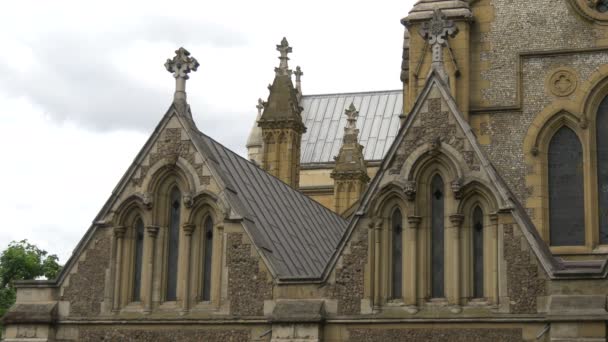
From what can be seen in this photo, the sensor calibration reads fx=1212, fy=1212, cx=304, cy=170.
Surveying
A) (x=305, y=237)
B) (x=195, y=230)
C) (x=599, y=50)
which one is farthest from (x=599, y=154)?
(x=195, y=230)

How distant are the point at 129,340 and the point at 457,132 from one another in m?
7.33

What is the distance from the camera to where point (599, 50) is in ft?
84.1

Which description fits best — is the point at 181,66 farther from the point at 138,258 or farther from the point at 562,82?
the point at 562,82

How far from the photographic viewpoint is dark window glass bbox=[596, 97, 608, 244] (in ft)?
80.1

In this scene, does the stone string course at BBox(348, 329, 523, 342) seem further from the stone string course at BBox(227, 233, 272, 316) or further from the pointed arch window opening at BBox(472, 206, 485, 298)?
the stone string course at BBox(227, 233, 272, 316)

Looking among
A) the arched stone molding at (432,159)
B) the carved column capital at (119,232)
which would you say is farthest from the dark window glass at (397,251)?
the carved column capital at (119,232)

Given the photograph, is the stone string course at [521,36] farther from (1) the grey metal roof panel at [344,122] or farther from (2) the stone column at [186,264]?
(1) the grey metal roof panel at [344,122]

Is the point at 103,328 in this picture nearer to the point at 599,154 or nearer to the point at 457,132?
the point at 457,132

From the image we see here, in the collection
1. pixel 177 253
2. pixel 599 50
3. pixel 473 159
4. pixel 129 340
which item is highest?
pixel 599 50

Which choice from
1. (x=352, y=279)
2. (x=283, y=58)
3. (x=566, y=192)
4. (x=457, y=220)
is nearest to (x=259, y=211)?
(x=352, y=279)

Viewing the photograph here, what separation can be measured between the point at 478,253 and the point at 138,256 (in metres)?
6.71

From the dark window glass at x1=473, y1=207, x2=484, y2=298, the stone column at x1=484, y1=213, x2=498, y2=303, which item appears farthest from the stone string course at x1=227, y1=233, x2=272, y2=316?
the stone column at x1=484, y1=213, x2=498, y2=303

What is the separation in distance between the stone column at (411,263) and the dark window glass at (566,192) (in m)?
4.38

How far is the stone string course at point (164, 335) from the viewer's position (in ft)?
72.9
